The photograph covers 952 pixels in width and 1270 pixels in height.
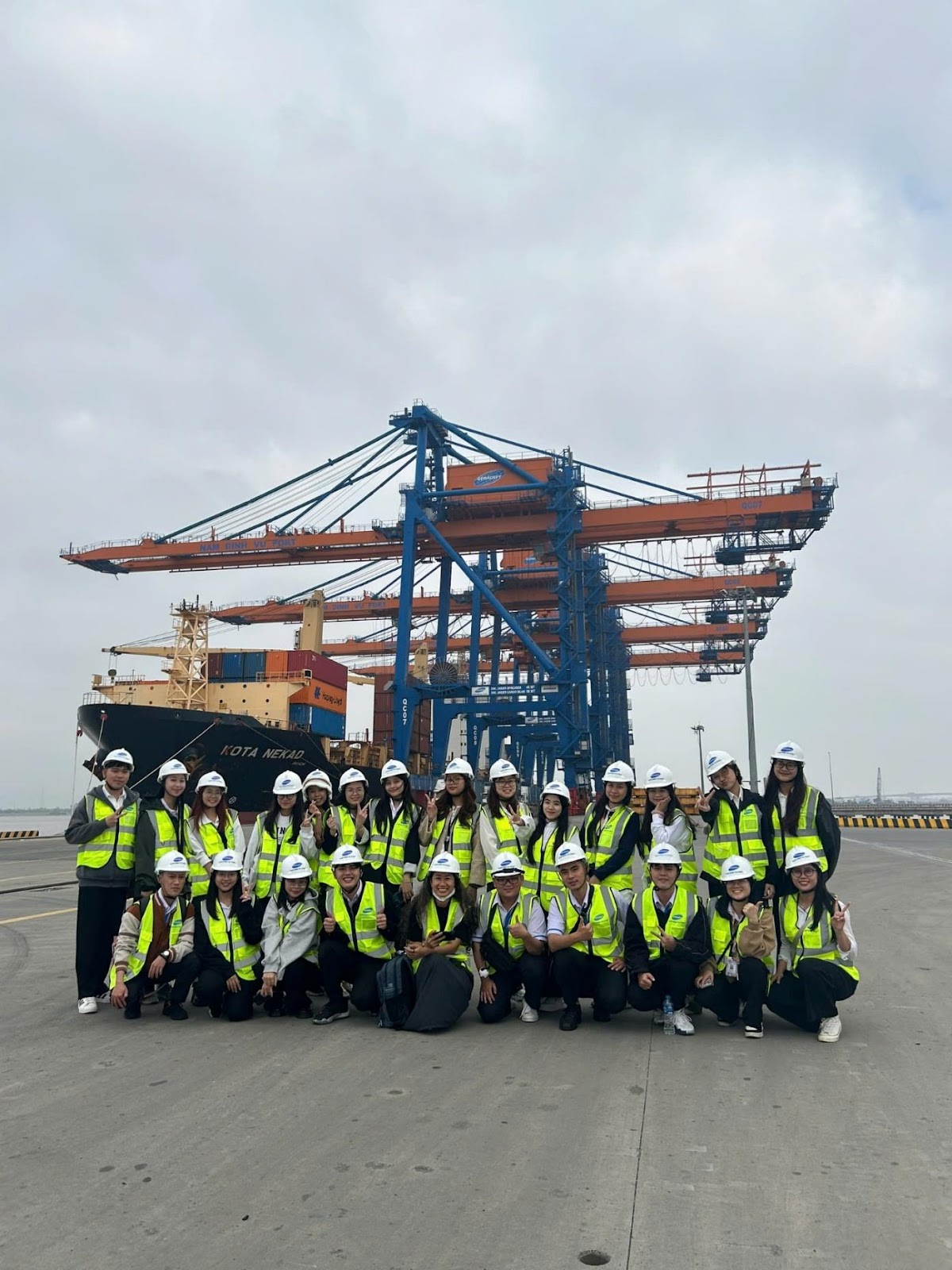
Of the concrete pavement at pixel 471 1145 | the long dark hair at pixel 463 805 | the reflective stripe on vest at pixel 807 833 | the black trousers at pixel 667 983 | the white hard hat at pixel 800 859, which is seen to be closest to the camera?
the concrete pavement at pixel 471 1145

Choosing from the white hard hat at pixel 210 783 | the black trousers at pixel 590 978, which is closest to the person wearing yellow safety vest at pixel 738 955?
A: the black trousers at pixel 590 978

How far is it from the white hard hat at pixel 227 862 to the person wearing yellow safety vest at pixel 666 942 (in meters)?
2.38

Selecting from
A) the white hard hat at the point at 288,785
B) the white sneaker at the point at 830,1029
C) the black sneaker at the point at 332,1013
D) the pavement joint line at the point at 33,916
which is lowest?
the pavement joint line at the point at 33,916

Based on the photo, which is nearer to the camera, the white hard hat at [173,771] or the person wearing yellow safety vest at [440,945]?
the person wearing yellow safety vest at [440,945]

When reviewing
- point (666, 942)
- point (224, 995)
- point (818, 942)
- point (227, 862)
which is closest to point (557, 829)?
point (666, 942)

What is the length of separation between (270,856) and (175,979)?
902mm

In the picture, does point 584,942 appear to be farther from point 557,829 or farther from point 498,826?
point 498,826

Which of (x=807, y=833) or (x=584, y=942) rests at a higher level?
(x=807, y=833)

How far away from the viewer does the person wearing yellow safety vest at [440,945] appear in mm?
5410

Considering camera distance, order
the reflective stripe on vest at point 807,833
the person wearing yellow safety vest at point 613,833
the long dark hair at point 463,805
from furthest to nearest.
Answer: the long dark hair at point 463,805 → the person wearing yellow safety vest at point 613,833 → the reflective stripe on vest at point 807,833

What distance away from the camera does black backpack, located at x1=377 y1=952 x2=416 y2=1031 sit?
17.8 feet

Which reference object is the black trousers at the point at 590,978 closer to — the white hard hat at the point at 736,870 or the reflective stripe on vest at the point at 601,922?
the reflective stripe on vest at the point at 601,922

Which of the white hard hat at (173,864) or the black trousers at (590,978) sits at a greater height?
the white hard hat at (173,864)

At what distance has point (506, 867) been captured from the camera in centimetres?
556
